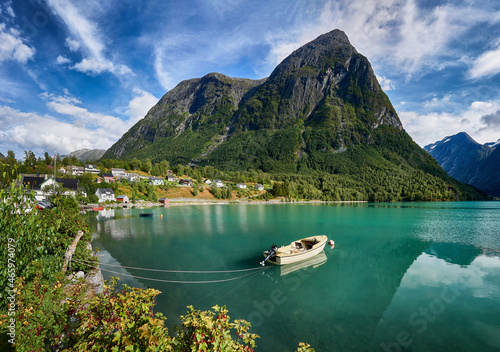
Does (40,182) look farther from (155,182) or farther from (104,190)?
(155,182)

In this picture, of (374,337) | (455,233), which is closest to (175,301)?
(374,337)

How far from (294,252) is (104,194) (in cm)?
9001

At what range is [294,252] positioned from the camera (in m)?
23.4

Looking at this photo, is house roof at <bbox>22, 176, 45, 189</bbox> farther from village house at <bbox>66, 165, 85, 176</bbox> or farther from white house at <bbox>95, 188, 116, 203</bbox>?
village house at <bbox>66, 165, 85, 176</bbox>

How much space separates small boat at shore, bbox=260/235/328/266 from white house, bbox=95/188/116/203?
8708cm

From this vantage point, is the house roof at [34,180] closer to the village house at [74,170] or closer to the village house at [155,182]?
the village house at [74,170]

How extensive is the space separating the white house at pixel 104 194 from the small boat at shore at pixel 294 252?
87084 mm

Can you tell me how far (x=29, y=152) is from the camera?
103500 millimetres

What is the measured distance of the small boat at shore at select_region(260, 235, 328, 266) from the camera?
21.5 meters

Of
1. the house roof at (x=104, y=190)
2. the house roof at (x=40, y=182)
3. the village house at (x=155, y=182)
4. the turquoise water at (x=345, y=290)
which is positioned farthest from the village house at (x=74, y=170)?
the turquoise water at (x=345, y=290)

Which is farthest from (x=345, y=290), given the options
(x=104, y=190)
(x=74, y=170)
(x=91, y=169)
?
(x=91, y=169)

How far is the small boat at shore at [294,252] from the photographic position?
21.5 m

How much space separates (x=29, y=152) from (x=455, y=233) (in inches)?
6199

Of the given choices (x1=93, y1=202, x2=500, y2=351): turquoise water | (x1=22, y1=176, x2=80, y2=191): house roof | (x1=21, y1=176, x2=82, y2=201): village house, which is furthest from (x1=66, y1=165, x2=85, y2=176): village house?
(x1=93, y1=202, x2=500, y2=351): turquoise water
